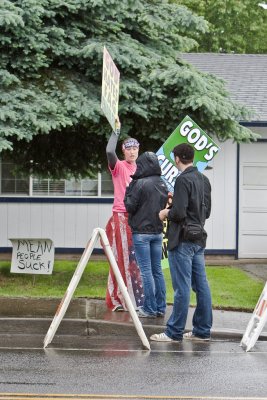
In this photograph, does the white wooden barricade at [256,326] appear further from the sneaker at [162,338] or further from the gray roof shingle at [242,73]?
the gray roof shingle at [242,73]

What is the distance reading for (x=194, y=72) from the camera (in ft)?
42.8

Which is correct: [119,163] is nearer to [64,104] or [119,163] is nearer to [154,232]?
[154,232]

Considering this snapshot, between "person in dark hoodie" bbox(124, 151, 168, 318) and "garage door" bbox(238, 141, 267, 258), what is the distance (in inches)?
333

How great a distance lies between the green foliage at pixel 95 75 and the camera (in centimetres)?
1243

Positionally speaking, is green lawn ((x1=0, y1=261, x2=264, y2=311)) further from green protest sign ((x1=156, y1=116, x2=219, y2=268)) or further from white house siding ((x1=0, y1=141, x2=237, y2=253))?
white house siding ((x1=0, y1=141, x2=237, y2=253))

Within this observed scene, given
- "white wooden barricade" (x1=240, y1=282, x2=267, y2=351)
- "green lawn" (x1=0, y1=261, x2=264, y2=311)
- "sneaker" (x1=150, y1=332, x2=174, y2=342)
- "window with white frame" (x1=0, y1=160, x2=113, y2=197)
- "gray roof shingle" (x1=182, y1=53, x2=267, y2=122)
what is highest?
"gray roof shingle" (x1=182, y1=53, x2=267, y2=122)

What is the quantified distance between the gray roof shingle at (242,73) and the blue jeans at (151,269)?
8.01 metres

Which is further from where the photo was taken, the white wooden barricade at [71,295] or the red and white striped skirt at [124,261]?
the red and white striped skirt at [124,261]

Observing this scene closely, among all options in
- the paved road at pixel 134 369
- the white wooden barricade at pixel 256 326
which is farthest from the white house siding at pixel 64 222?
the white wooden barricade at pixel 256 326

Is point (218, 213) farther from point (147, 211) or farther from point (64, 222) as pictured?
point (147, 211)

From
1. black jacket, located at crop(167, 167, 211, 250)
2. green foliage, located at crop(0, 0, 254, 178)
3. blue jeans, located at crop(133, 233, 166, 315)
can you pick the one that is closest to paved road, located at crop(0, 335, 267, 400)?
blue jeans, located at crop(133, 233, 166, 315)

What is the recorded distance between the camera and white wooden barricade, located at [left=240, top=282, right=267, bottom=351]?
9.16 metres

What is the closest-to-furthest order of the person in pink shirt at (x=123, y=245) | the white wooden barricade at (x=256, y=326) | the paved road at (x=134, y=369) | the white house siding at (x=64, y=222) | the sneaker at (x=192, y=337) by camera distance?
the paved road at (x=134, y=369)
the white wooden barricade at (x=256, y=326)
the sneaker at (x=192, y=337)
the person in pink shirt at (x=123, y=245)
the white house siding at (x=64, y=222)

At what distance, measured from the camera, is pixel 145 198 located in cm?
1051
